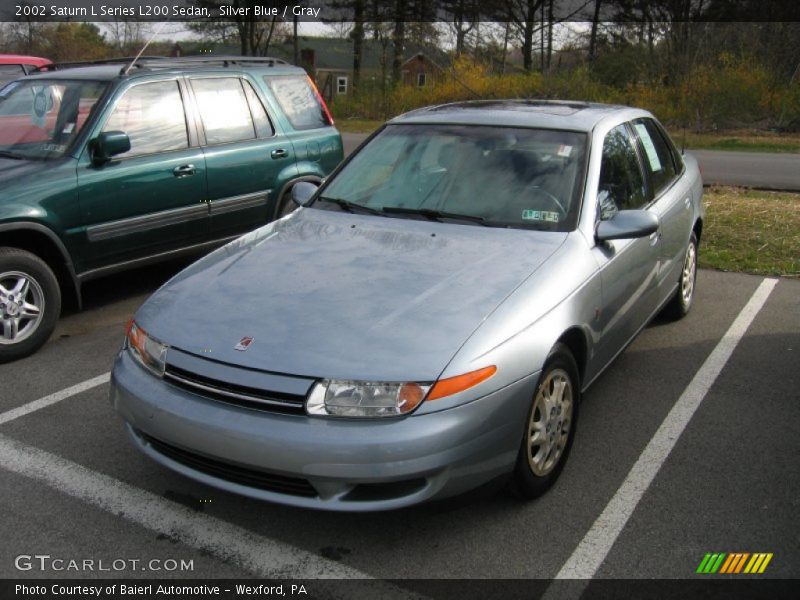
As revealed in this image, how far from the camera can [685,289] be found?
5.89 m

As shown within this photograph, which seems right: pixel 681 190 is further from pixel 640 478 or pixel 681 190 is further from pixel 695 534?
pixel 695 534

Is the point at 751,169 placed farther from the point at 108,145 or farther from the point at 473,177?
the point at 108,145

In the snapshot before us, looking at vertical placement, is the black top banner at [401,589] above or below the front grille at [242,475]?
below

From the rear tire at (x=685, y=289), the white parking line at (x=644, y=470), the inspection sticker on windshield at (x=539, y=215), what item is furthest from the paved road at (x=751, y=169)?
the inspection sticker on windshield at (x=539, y=215)

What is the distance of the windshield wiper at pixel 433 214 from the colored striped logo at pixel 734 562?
1.87m

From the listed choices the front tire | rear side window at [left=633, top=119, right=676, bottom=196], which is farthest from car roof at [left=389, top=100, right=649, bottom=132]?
the front tire

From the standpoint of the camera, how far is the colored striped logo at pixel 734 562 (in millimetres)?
3002

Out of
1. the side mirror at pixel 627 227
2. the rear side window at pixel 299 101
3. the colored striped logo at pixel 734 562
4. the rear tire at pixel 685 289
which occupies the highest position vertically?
the rear side window at pixel 299 101

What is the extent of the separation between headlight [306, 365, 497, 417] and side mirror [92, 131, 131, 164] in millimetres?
3436

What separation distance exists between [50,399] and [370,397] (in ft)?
8.32

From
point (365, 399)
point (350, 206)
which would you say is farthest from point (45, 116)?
point (365, 399)

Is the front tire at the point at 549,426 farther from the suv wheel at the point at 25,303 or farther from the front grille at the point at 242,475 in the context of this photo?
the suv wheel at the point at 25,303

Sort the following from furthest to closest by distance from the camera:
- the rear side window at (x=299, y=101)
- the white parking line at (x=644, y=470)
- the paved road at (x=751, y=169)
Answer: the paved road at (x=751, y=169) < the rear side window at (x=299, y=101) < the white parking line at (x=644, y=470)

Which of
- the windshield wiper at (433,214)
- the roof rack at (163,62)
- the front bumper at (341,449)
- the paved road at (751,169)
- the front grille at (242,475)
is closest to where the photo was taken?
the front bumper at (341,449)
